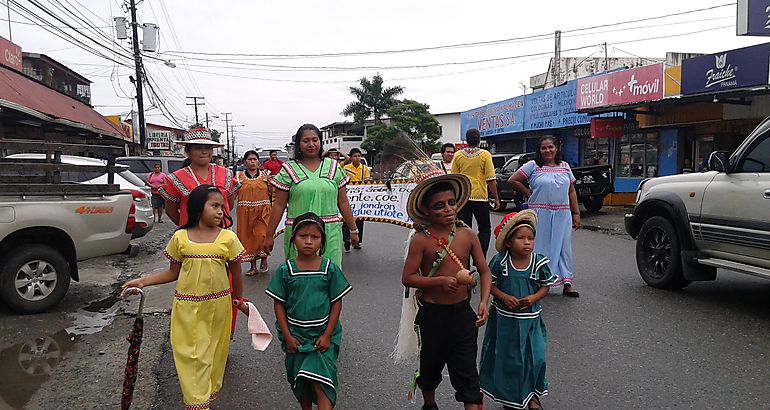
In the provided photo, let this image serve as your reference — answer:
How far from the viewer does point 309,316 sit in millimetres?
3291

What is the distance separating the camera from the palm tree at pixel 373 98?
56.8 m

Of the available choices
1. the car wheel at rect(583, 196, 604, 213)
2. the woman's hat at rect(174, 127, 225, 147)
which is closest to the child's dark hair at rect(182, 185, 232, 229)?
the woman's hat at rect(174, 127, 225, 147)

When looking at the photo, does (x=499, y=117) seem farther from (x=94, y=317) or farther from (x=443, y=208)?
(x=443, y=208)

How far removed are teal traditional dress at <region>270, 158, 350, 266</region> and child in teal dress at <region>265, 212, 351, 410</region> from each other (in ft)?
3.31

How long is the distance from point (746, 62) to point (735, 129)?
10.5 ft

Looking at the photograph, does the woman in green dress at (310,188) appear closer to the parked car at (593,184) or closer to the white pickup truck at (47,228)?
the white pickup truck at (47,228)

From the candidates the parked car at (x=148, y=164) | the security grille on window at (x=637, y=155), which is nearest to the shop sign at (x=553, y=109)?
the security grille on window at (x=637, y=155)

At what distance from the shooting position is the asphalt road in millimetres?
3984

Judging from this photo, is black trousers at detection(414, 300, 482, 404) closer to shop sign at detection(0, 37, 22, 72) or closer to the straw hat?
the straw hat

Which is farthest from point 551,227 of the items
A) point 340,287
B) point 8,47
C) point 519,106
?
point 519,106

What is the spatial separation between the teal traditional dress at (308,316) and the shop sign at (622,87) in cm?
1462

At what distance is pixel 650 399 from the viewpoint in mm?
3912

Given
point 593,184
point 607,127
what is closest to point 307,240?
point 593,184

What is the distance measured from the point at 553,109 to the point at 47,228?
61.9 ft
